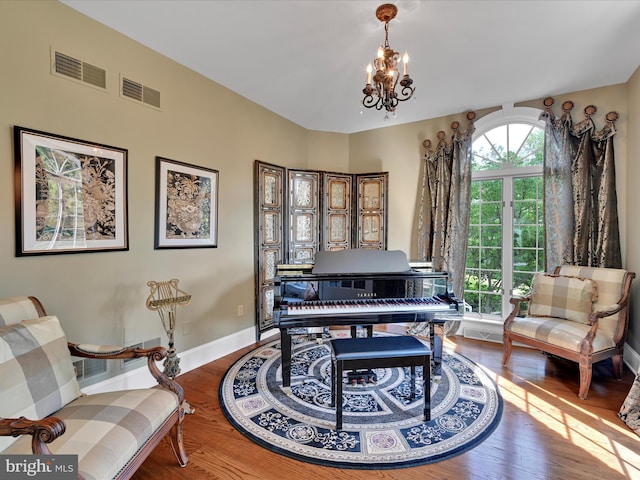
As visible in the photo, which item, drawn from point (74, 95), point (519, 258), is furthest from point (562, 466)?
point (74, 95)

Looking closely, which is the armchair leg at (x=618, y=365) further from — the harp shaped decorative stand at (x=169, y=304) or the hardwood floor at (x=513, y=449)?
the harp shaped decorative stand at (x=169, y=304)

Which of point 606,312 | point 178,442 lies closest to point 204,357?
point 178,442

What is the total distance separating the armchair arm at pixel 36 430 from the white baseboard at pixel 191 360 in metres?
1.41

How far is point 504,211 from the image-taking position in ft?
12.8

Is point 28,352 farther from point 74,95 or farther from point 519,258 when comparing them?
→ point 519,258

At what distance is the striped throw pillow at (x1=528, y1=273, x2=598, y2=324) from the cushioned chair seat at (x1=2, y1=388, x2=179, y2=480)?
3.53 metres

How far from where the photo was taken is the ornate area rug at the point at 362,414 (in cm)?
189

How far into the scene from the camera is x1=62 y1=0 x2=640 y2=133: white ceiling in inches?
86.0

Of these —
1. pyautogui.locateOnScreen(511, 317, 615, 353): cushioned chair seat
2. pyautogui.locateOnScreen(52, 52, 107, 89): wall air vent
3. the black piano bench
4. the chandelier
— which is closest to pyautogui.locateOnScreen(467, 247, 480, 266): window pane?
pyautogui.locateOnScreen(511, 317, 615, 353): cushioned chair seat

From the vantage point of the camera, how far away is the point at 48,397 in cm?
150

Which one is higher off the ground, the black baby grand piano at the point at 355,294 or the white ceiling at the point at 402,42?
the white ceiling at the point at 402,42

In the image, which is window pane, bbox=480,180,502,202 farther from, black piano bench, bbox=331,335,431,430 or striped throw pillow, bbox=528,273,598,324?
black piano bench, bbox=331,335,431,430

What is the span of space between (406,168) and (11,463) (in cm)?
464

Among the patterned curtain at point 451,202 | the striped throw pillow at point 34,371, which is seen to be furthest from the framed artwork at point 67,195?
the patterned curtain at point 451,202
